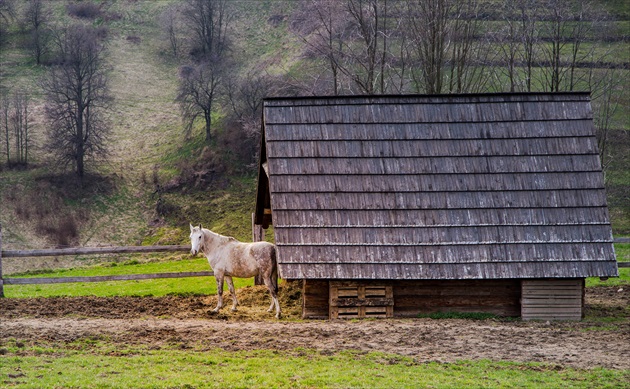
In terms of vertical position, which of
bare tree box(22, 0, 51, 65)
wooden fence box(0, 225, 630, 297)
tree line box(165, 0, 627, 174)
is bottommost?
wooden fence box(0, 225, 630, 297)

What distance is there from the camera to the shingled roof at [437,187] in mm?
15805

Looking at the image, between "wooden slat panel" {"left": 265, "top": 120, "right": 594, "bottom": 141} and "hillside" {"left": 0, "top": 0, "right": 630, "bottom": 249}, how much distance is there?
15.9 meters

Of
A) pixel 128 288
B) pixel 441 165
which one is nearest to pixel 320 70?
pixel 128 288

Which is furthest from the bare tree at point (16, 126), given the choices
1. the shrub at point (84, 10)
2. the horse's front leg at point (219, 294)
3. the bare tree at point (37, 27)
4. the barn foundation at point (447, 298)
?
the barn foundation at point (447, 298)

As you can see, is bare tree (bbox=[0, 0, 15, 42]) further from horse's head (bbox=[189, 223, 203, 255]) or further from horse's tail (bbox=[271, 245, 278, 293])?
horse's tail (bbox=[271, 245, 278, 293])

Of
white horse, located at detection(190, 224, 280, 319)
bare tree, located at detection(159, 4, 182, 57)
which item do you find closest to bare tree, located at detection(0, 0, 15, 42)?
bare tree, located at detection(159, 4, 182, 57)

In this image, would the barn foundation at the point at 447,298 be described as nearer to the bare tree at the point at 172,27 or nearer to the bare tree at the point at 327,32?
the bare tree at the point at 327,32

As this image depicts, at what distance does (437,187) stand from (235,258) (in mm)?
5025

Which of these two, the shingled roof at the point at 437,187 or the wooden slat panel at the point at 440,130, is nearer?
the shingled roof at the point at 437,187

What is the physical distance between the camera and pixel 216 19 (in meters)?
68.1

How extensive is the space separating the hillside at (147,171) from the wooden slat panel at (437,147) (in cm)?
1601

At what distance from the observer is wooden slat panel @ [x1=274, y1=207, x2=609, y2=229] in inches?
637

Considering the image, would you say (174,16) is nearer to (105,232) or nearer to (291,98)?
(105,232)

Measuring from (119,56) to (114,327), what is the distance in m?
51.0
